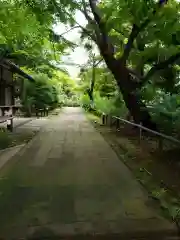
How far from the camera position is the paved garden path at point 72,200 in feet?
12.8

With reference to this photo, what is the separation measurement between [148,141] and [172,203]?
392cm

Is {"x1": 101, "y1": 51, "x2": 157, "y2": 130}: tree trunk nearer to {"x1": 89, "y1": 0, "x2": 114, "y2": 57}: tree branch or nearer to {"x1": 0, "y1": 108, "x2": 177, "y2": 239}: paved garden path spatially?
{"x1": 89, "y1": 0, "x2": 114, "y2": 57}: tree branch

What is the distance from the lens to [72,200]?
4.90m

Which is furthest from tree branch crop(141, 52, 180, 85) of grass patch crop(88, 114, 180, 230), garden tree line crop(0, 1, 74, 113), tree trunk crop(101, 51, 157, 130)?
garden tree line crop(0, 1, 74, 113)

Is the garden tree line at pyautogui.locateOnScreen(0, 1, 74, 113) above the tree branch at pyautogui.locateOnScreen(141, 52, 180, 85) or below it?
above

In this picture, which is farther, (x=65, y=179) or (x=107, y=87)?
(x=107, y=87)

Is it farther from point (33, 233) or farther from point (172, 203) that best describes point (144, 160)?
point (33, 233)

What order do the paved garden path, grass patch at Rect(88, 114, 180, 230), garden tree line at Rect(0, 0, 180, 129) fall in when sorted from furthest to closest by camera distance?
garden tree line at Rect(0, 0, 180, 129)
grass patch at Rect(88, 114, 180, 230)
the paved garden path

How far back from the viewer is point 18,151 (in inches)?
360

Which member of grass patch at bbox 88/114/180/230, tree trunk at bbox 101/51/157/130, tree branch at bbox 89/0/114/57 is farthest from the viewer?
tree trunk at bbox 101/51/157/130

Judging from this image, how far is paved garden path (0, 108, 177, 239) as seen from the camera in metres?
3.90

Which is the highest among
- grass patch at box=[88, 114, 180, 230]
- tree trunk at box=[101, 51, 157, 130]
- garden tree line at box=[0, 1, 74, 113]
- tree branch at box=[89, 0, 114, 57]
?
tree branch at box=[89, 0, 114, 57]

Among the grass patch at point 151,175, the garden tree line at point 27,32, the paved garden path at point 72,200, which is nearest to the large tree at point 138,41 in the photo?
the garden tree line at point 27,32

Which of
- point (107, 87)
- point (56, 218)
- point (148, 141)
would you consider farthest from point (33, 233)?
point (107, 87)
